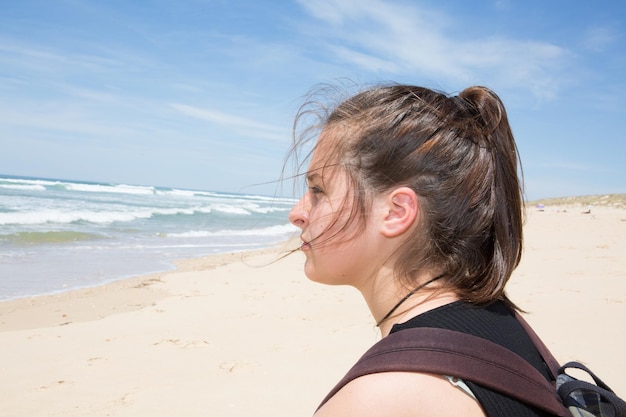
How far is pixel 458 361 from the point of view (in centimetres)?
A: 96

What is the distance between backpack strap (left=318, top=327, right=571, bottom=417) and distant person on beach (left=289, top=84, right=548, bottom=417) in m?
0.13

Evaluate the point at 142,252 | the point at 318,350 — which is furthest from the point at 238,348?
the point at 142,252

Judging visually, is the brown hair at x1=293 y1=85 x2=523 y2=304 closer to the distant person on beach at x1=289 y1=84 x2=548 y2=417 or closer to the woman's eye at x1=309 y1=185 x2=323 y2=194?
the distant person on beach at x1=289 y1=84 x2=548 y2=417

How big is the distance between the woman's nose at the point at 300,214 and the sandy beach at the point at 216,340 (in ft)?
8.70

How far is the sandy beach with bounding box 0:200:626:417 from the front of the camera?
13.0ft

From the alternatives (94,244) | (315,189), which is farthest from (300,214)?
(94,244)

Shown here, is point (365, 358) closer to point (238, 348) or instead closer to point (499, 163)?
point (499, 163)

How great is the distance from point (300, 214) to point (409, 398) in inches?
25.9

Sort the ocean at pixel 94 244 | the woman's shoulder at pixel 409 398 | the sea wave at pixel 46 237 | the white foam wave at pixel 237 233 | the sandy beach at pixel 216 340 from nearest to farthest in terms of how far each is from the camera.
→ the woman's shoulder at pixel 409 398
the sandy beach at pixel 216 340
the ocean at pixel 94 244
the sea wave at pixel 46 237
the white foam wave at pixel 237 233

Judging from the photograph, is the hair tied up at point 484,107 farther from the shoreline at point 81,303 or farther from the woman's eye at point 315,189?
the shoreline at point 81,303

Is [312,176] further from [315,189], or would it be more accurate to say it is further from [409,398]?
[409,398]

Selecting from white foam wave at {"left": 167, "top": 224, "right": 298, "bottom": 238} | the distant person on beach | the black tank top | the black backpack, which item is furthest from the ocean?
the black backpack

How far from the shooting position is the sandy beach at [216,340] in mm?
3969

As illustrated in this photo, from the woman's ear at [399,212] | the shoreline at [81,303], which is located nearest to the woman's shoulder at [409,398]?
the woman's ear at [399,212]
